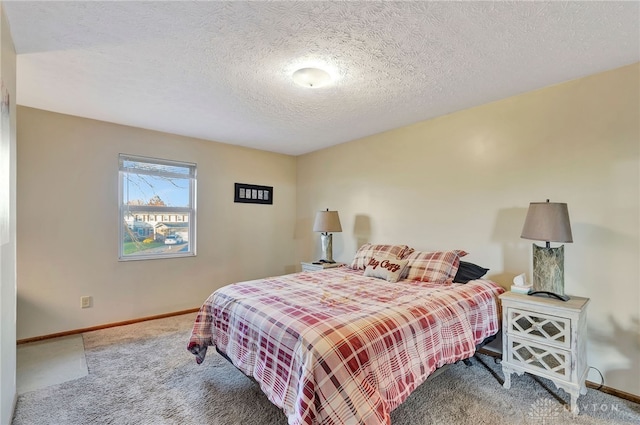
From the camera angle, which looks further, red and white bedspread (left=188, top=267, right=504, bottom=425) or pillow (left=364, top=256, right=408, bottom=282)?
pillow (left=364, top=256, right=408, bottom=282)

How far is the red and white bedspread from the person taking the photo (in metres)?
1.37

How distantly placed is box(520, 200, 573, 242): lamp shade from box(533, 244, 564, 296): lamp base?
19 cm

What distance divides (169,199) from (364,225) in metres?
2.53

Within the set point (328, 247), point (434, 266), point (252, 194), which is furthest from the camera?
point (252, 194)

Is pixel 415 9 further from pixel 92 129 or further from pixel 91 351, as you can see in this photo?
pixel 91 351

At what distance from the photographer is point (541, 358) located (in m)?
2.01

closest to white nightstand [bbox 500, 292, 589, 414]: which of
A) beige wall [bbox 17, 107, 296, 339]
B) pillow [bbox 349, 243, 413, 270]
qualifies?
pillow [bbox 349, 243, 413, 270]

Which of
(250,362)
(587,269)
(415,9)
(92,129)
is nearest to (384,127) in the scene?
(415,9)

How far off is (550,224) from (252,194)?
3.60m

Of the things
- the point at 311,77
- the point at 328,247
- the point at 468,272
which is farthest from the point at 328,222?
the point at 311,77

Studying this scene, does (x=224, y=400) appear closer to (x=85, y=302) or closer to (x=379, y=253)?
(x=379, y=253)

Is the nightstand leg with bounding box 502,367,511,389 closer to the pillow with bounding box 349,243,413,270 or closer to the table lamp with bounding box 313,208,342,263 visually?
the pillow with bounding box 349,243,413,270

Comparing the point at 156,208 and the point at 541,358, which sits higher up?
the point at 156,208

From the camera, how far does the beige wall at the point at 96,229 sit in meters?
2.92
